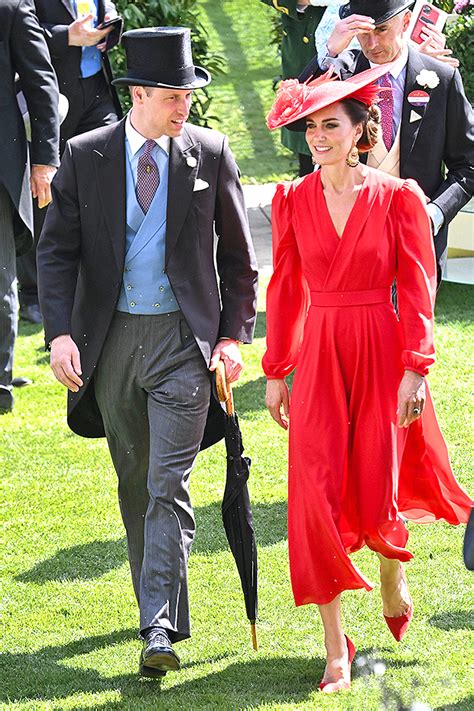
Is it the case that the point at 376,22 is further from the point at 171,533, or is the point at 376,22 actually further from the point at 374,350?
the point at 171,533

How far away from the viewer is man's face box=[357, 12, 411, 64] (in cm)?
554

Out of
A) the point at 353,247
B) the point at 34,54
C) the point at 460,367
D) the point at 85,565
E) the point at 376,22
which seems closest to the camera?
the point at 353,247

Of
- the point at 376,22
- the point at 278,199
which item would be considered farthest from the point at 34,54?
the point at 278,199

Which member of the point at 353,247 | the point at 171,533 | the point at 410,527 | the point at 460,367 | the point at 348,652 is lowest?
the point at 460,367

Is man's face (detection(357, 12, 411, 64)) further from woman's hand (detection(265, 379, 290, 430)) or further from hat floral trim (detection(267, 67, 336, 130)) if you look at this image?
woman's hand (detection(265, 379, 290, 430))

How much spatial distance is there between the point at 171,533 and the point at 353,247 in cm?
108

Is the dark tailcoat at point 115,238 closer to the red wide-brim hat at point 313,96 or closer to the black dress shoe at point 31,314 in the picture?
the red wide-brim hat at point 313,96

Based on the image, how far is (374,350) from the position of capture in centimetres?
471

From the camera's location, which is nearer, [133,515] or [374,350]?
[374,350]

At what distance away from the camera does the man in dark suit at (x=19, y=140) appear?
24.4 feet

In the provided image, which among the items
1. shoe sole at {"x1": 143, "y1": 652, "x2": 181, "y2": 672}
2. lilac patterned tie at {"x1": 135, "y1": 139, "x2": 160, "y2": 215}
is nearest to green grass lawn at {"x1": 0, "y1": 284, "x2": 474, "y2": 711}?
shoe sole at {"x1": 143, "y1": 652, "x2": 181, "y2": 672}

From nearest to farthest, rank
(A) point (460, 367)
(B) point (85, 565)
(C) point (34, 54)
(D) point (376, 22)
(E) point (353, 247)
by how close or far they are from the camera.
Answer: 1. (E) point (353, 247)
2. (D) point (376, 22)
3. (B) point (85, 565)
4. (C) point (34, 54)
5. (A) point (460, 367)

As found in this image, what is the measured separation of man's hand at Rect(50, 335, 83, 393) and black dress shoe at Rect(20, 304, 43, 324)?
473cm

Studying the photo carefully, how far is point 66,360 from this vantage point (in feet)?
15.5
